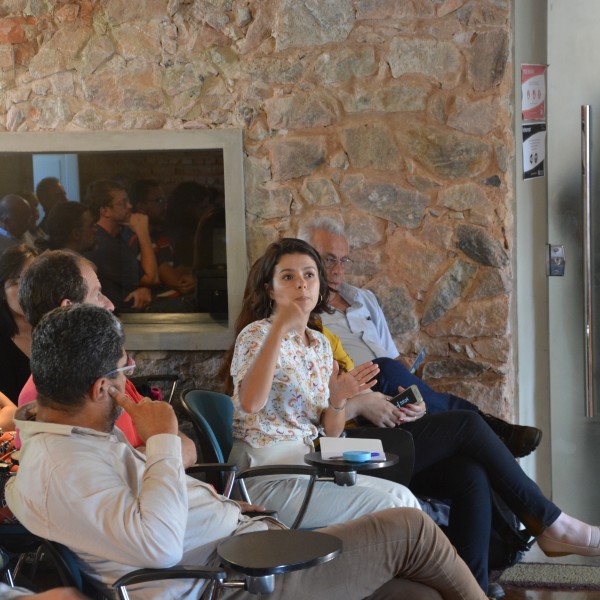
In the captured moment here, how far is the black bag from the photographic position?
11.2 feet

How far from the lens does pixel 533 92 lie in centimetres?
433

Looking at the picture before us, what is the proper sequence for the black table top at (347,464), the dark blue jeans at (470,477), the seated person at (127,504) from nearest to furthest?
the seated person at (127,504), the black table top at (347,464), the dark blue jeans at (470,477)

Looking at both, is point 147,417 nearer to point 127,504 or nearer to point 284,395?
point 127,504

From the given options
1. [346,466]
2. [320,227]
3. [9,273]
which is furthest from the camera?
[320,227]

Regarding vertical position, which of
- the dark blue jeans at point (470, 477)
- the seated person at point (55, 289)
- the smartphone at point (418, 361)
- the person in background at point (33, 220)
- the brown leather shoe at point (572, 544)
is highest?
the person in background at point (33, 220)

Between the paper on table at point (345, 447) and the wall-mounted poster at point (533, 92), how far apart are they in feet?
7.51

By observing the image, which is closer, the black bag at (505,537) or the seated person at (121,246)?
the black bag at (505,537)

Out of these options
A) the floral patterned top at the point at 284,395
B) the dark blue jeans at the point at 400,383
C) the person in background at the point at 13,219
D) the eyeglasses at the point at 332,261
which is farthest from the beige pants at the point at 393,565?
the person in background at the point at 13,219

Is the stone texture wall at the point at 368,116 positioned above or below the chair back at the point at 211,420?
above

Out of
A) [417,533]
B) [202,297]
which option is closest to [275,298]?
[202,297]

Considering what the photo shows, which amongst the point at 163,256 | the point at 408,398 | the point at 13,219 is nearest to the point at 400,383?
the point at 408,398

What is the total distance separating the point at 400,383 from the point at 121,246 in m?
1.56

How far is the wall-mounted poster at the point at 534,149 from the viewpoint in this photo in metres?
4.35

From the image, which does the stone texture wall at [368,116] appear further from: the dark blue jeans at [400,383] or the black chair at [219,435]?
the black chair at [219,435]
